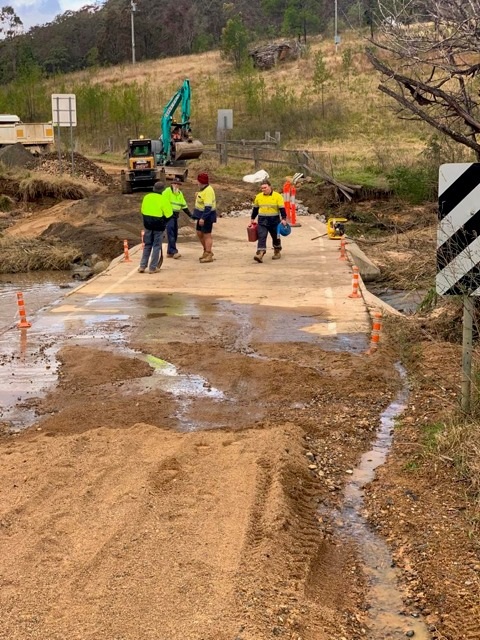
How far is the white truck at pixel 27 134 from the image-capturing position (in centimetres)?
3988

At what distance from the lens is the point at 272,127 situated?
53.5 m

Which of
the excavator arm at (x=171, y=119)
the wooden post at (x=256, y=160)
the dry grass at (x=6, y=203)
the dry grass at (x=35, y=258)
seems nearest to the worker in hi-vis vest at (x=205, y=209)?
the dry grass at (x=35, y=258)

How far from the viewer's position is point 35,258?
22.6 meters

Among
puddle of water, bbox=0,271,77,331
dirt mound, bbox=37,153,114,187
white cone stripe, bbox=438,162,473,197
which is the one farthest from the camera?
dirt mound, bbox=37,153,114,187

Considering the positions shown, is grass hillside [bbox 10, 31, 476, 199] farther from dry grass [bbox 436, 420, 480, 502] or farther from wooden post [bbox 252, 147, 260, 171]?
dry grass [bbox 436, 420, 480, 502]

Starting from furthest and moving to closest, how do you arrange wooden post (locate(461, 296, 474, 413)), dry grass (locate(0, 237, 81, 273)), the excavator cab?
the excavator cab → dry grass (locate(0, 237, 81, 273)) → wooden post (locate(461, 296, 474, 413))

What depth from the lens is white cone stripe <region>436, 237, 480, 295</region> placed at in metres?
6.61

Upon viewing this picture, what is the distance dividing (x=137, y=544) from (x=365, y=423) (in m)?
3.28

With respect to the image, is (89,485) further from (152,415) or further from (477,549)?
(477,549)

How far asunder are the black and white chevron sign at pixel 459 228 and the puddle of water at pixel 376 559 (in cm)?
156

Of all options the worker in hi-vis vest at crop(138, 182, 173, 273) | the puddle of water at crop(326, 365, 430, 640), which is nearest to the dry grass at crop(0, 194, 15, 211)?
the worker in hi-vis vest at crop(138, 182, 173, 273)

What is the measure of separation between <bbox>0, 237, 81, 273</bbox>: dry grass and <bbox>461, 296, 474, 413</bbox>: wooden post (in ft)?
55.4

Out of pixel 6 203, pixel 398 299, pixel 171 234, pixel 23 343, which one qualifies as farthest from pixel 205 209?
pixel 6 203

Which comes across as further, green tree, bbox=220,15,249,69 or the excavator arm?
green tree, bbox=220,15,249,69
